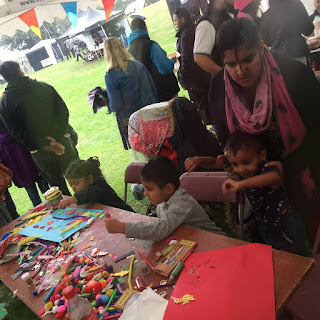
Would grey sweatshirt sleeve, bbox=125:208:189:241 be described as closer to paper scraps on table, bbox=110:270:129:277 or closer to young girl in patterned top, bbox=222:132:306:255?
paper scraps on table, bbox=110:270:129:277

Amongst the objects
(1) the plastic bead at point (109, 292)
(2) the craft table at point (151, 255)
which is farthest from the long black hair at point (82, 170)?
(1) the plastic bead at point (109, 292)

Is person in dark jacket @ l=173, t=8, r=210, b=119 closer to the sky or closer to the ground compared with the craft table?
closer to the sky

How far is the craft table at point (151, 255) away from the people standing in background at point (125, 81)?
180cm

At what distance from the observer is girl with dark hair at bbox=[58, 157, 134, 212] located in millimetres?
2422

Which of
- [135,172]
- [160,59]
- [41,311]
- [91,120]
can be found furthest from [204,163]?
[91,120]

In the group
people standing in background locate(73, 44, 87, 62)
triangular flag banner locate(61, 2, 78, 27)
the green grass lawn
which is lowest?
the green grass lawn

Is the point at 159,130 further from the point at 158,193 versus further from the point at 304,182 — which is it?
the point at 304,182

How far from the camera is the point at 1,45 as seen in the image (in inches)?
245

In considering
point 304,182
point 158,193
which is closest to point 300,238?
point 304,182

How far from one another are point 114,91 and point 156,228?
2.45 metres

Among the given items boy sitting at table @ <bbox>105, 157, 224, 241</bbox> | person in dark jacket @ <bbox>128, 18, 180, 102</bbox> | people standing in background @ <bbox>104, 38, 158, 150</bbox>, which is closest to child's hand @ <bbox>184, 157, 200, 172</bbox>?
boy sitting at table @ <bbox>105, 157, 224, 241</bbox>

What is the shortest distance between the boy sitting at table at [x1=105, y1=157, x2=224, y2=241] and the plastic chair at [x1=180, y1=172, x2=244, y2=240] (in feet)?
0.69

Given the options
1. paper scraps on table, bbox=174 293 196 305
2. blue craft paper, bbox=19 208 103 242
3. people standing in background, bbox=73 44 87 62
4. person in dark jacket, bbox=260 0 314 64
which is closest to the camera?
paper scraps on table, bbox=174 293 196 305

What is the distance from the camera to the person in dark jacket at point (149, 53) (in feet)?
13.2
